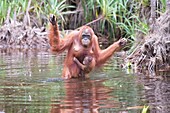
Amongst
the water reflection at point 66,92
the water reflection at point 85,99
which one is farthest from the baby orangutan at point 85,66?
the water reflection at point 85,99

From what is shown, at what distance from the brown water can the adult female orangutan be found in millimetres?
188

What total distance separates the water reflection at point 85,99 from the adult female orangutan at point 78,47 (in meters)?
0.88

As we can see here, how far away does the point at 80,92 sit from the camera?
5594 millimetres

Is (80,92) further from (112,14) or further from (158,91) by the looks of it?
(112,14)

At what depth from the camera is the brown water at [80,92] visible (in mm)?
4617

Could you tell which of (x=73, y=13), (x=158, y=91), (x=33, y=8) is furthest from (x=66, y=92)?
(x=73, y=13)

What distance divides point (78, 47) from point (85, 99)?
241 centimetres

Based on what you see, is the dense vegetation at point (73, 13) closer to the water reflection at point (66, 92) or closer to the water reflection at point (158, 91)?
the water reflection at point (66, 92)

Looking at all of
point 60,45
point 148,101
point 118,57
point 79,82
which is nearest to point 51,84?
point 79,82

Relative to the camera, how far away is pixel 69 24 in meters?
15.0

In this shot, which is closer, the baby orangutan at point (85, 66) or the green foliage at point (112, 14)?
the baby orangutan at point (85, 66)

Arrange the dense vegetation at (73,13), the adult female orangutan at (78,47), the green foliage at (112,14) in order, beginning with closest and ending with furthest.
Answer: the adult female orangutan at (78,47) < the green foliage at (112,14) < the dense vegetation at (73,13)

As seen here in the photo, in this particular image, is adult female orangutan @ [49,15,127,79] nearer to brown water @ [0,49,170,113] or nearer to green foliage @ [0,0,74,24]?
brown water @ [0,49,170,113]

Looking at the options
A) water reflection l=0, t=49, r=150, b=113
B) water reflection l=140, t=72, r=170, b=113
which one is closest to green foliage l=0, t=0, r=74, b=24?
water reflection l=0, t=49, r=150, b=113
